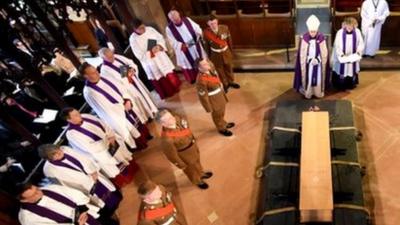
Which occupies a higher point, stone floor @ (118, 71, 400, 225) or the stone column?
the stone column

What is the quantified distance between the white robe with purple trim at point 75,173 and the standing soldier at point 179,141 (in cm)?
93

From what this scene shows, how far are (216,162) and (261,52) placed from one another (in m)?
2.39

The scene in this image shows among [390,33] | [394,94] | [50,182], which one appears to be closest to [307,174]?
[394,94]

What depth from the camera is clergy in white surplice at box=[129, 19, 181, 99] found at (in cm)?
581

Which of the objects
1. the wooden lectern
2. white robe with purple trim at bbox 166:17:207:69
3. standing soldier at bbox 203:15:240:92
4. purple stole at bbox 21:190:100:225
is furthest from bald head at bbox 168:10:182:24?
purple stole at bbox 21:190:100:225

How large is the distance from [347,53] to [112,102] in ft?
10.8

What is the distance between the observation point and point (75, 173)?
170 inches

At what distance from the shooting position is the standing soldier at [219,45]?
567 cm

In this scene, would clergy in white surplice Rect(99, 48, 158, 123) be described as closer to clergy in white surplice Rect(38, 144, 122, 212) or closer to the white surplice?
clergy in white surplice Rect(38, 144, 122, 212)

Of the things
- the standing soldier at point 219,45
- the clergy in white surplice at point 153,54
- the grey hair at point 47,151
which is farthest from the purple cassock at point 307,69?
the grey hair at point 47,151

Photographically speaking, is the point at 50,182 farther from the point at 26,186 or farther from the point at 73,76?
the point at 73,76

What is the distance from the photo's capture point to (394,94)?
552cm

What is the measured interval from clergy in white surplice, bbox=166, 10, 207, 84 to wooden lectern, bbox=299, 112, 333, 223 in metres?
2.18

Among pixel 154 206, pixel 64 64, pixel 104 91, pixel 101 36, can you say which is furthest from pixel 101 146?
pixel 101 36
